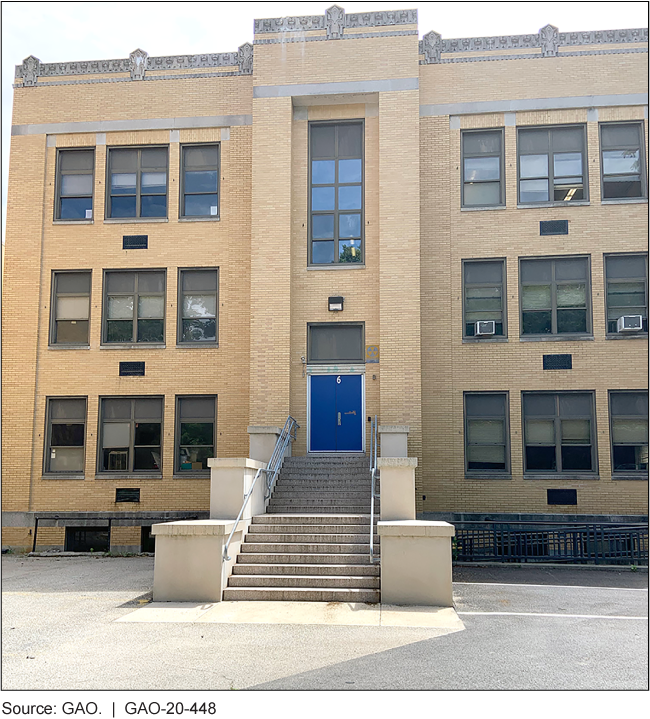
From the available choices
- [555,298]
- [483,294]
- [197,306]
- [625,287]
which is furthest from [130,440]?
[625,287]

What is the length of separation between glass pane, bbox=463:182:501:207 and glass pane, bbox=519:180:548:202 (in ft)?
2.09

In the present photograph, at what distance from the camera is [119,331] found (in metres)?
19.0

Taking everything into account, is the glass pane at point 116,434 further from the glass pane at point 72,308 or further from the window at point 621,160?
the window at point 621,160

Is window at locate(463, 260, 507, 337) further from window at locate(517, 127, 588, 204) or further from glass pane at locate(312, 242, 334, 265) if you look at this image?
glass pane at locate(312, 242, 334, 265)

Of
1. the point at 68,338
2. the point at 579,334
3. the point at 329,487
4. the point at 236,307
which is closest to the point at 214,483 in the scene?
the point at 329,487

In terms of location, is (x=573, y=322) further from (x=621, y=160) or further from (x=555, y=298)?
(x=621, y=160)

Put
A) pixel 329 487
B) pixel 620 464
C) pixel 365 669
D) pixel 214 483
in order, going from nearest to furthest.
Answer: pixel 365 669 < pixel 214 483 < pixel 329 487 < pixel 620 464

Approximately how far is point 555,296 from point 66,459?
13646 mm

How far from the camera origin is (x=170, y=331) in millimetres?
18766

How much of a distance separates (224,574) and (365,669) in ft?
14.8

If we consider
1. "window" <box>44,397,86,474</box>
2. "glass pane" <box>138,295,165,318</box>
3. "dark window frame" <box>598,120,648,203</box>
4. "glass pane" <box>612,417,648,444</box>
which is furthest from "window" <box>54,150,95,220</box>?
"glass pane" <box>612,417,648,444</box>

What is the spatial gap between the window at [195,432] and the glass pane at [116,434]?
1.42 meters

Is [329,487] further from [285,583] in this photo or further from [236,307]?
[236,307]

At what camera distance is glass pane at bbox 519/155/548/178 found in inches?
727
